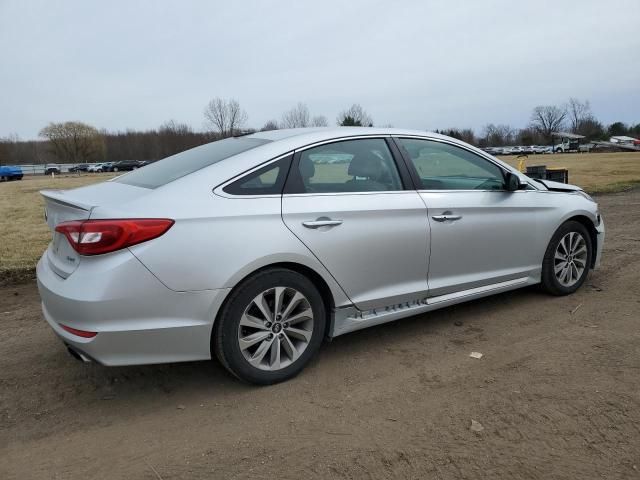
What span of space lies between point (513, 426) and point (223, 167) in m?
2.22

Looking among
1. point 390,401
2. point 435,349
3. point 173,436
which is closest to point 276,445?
point 173,436

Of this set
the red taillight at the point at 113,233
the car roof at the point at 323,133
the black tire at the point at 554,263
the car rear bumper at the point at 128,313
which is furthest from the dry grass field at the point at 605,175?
the red taillight at the point at 113,233

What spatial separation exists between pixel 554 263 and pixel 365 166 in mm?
2159

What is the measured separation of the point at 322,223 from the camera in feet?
10.8

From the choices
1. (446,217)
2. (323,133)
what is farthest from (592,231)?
(323,133)

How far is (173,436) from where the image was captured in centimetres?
275

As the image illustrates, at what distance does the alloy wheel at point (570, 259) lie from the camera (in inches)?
186

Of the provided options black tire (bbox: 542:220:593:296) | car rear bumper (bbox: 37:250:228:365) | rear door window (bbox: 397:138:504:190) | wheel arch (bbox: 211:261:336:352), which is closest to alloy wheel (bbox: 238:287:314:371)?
wheel arch (bbox: 211:261:336:352)

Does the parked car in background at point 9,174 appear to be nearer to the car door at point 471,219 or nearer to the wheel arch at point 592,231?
the car door at point 471,219

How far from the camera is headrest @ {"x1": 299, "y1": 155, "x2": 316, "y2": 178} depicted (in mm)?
3420

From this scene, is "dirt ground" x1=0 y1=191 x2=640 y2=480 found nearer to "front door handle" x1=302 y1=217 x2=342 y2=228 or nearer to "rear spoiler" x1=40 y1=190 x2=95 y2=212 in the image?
"front door handle" x1=302 y1=217 x2=342 y2=228

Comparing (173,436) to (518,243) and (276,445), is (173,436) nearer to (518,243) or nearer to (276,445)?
(276,445)

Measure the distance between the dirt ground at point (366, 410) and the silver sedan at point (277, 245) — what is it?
0.32 meters

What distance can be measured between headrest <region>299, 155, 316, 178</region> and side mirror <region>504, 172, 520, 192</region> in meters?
1.83
